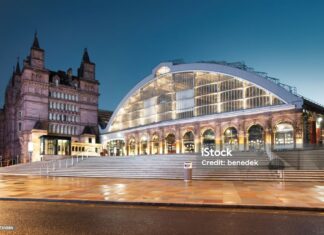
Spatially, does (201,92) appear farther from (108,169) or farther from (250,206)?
(250,206)

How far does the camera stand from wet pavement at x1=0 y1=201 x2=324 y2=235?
10039 millimetres

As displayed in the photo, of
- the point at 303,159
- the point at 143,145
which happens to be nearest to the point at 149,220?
the point at 303,159

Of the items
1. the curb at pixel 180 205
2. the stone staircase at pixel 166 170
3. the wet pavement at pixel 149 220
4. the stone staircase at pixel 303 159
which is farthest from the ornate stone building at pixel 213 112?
the wet pavement at pixel 149 220

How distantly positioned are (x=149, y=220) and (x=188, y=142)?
46.4 metres

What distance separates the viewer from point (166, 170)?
3259 centimetres

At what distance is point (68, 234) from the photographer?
953 centimetres

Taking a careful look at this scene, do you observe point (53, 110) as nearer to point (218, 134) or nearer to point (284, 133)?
point (218, 134)

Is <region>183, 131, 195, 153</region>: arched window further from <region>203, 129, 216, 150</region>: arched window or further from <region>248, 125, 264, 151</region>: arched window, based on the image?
<region>248, 125, 264, 151</region>: arched window

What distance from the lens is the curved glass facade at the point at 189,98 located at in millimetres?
49469

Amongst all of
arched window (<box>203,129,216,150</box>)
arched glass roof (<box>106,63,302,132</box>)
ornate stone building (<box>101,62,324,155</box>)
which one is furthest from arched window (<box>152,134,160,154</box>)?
arched window (<box>203,129,216,150</box>)

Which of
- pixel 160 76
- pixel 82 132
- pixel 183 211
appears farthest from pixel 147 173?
pixel 82 132

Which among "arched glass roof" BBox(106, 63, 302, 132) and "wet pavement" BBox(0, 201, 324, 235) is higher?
"arched glass roof" BBox(106, 63, 302, 132)

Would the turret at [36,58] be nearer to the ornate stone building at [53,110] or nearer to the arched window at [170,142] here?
the ornate stone building at [53,110]

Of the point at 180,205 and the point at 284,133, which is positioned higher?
the point at 284,133
